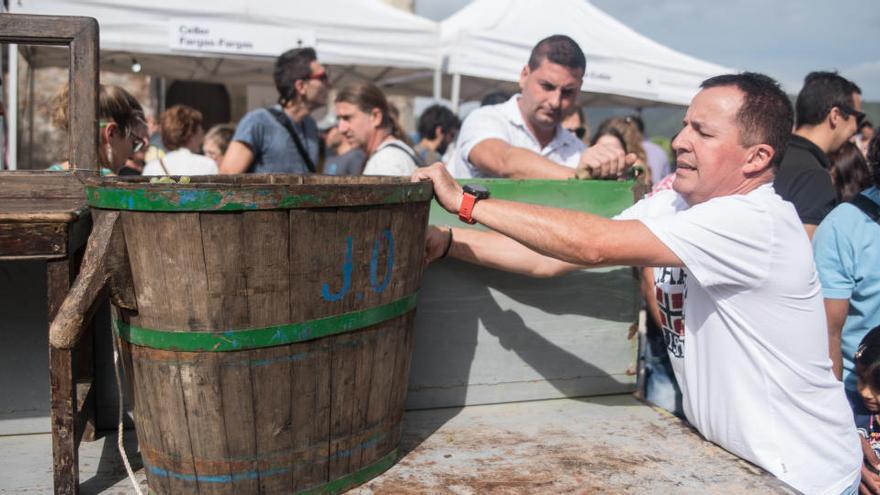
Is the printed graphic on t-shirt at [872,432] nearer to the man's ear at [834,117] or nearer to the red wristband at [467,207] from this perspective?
the man's ear at [834,117]

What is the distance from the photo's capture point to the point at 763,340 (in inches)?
82.4

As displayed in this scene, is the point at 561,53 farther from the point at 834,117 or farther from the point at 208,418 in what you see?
the point at 208,418

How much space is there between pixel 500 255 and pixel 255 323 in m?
1.09

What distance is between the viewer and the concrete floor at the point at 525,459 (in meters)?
1.99

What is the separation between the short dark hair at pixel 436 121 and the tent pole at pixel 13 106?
3.78m

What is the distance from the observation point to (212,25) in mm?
6359

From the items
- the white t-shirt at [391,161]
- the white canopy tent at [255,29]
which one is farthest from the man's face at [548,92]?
the white canopy tent at [255,29]

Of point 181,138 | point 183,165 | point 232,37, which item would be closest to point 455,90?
point 232,37

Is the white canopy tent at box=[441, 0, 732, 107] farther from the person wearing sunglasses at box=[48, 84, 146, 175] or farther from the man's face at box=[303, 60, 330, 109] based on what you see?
the person wearing sunglasses at box=[48, 84, 146, 175]

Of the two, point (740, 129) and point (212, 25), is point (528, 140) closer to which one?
point (740, 129)

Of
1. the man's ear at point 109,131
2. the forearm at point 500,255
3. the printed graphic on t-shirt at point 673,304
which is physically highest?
the man's ear at point 109,131

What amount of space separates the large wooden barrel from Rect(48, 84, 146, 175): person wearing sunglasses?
1.26 meters

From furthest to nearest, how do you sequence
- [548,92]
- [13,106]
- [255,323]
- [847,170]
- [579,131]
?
1. [579,131]
2. [13,106]
3. [847,170]
4. [548,92]
5. [255,323]

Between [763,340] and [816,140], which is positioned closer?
[763,340]
